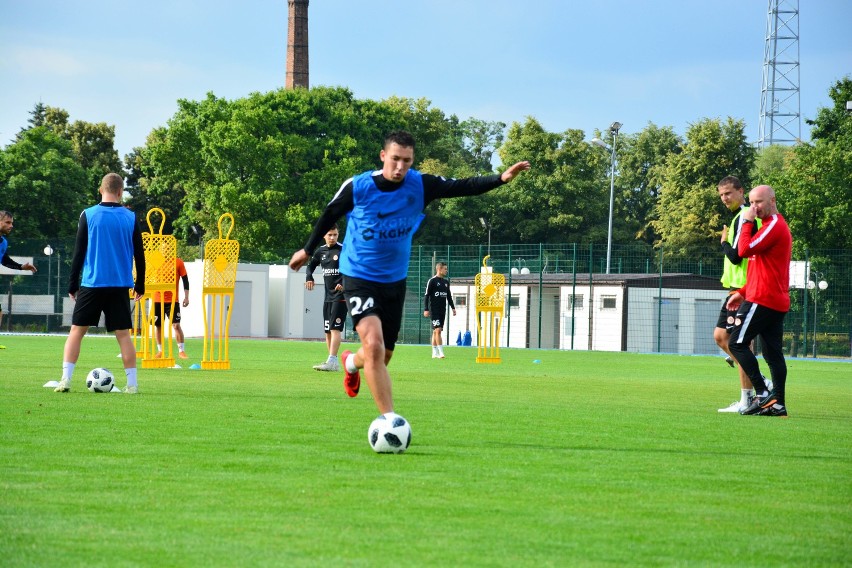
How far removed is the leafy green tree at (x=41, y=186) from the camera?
191 feet

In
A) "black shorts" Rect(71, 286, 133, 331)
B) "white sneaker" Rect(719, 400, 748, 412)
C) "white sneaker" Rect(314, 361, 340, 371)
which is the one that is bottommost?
"white sneaker" Rect(314, 361, 340, 371)

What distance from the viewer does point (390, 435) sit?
7.34m

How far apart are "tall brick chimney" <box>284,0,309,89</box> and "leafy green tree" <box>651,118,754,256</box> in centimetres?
2846

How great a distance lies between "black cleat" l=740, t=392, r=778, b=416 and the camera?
11.6 m

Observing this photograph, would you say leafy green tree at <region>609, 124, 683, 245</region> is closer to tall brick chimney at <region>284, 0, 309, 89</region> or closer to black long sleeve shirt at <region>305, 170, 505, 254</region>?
tall brick chimney at <region>284, 0, 309, 89</region>

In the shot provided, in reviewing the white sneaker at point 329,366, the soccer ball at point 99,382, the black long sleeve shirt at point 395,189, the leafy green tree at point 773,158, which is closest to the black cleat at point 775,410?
the black long sleeve shirt at point 395,189

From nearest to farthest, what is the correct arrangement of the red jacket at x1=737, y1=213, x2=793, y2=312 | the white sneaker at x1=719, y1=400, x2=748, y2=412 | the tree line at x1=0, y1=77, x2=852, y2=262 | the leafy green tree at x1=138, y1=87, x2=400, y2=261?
the red jacket at x1=737, y1=213, x2=793, y2=312, the white sneaker at x1=719, y1=400, x2=748, y2=412, the tree line at x1=0, y1=77, x2=852, y2=262, the leafy green tree at x1=138, y1=87, x2=400, y2=261

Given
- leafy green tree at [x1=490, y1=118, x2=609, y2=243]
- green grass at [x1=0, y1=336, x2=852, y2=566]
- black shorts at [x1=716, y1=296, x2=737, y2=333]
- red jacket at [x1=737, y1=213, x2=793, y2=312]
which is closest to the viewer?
green grass at [x1=0, y1=336, x2=852, y2=566]

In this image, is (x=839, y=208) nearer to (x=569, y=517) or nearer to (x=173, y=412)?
(x=173, y=412)

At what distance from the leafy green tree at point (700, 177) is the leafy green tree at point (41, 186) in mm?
31565

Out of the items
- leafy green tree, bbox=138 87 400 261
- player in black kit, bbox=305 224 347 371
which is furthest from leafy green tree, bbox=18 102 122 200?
player in black kit, bbox=305 224 347 371

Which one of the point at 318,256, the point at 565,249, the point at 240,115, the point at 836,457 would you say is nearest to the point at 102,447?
the point at 836,457

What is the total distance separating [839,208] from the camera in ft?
161

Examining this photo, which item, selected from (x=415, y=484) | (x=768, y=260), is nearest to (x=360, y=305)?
(x=415, y=484)
